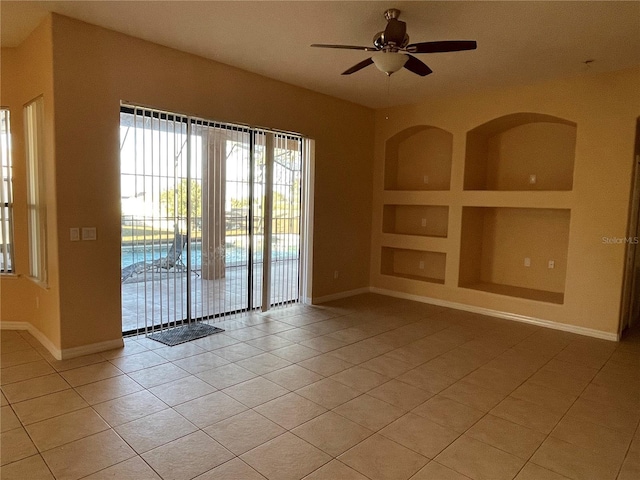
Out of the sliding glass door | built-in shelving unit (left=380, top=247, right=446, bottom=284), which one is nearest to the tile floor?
the sliding glass door

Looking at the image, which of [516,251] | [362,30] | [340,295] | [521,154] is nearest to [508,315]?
[516,251]

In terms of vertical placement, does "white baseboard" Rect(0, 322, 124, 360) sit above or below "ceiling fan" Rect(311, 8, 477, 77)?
below

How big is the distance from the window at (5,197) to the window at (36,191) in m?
0.33

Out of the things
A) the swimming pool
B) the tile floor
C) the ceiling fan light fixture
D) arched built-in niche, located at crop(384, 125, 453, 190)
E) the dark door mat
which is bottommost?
the tile floor

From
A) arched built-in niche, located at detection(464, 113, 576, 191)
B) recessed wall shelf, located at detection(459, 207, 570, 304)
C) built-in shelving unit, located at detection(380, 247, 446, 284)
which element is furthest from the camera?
built-in shelving unit, located at detection(380, 247, 446, 284)

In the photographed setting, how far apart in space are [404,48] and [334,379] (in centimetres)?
273

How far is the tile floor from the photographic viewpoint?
7.70 feet

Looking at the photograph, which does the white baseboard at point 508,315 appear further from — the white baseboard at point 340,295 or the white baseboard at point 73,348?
the white baseboard at point 73,348

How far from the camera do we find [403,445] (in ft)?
8.41

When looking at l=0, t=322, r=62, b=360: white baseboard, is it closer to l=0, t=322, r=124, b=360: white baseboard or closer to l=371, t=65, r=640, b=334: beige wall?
l=0, t=322, r=124, b=360: white baseboard

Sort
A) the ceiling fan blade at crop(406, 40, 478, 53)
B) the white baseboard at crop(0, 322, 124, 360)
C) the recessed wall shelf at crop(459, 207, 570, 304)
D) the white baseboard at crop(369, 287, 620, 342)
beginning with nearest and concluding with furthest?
the ceiling fan blade at crop(406, 40, 478, 53) → the white baseboard at crop(0, 322, 124, 360) → the white baseboard at crop(369, 287, 620, 342) → the recessed wall shelf at crop(459, 207, 570, 304)

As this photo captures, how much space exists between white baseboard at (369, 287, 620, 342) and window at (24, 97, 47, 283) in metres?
4.74

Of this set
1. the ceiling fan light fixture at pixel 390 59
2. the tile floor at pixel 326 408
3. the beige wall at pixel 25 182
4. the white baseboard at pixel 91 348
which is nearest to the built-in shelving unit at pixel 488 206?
the tile floor at pixel 326 408

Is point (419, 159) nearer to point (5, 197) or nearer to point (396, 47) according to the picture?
point (396, 47)
